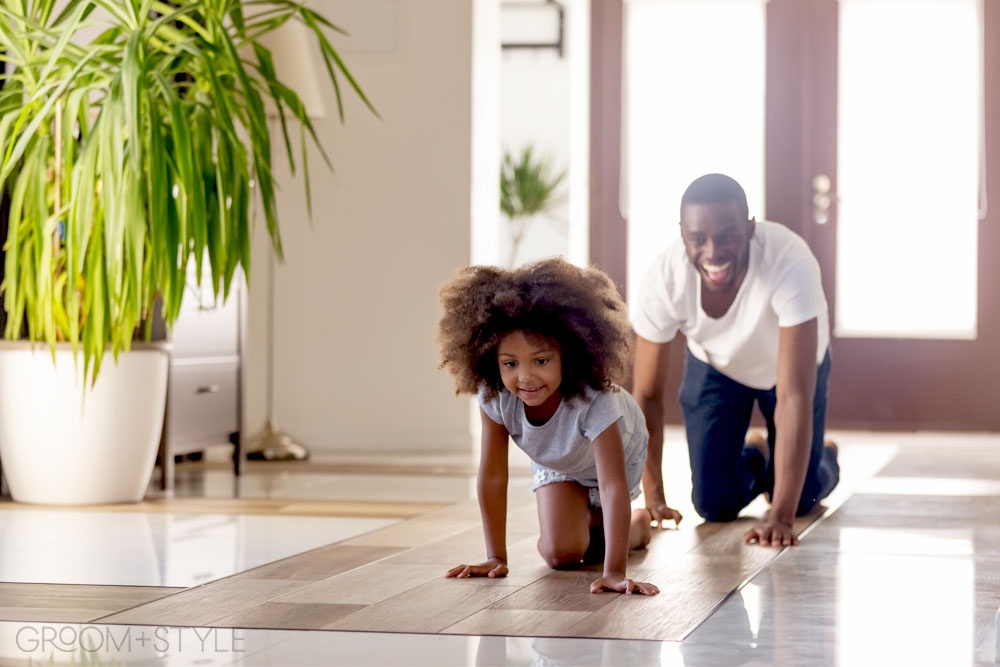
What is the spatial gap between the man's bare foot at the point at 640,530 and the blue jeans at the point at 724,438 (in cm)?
40

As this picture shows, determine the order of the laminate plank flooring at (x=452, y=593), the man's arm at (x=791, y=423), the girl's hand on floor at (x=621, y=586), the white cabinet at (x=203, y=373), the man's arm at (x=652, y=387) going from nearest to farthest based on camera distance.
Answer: the laminate plank flooring at (x=452, y=593)
the girl's hand on floor at (x=621, y=586)
the man's arm at (x=791, y=423)
the man's arm at (x=652, y=387)
the white cabinet at (x=203, y=373)

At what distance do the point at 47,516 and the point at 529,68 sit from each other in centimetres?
433

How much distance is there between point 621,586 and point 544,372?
34 centimetres

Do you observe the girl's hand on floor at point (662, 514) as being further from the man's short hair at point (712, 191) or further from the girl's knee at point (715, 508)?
the man's short hair at point (712, 191)

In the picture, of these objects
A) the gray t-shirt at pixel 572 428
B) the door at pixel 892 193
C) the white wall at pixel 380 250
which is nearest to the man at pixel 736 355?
the gray t-shirt at pixel 572 428

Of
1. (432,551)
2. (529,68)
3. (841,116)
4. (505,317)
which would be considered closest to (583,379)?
(505,317)

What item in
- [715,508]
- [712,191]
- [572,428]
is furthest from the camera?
[715,508]

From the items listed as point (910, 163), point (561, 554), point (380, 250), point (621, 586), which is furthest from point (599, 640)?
point (910, 163)

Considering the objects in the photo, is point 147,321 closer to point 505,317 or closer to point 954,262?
point 505,317

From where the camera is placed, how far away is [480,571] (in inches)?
95.9

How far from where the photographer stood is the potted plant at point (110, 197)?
3.23 metres

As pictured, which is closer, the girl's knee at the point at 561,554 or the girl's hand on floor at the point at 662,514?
the girl's knee at the point at 561,554

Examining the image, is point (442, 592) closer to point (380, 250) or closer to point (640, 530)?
point (640, 530)

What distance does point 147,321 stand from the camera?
11.7 ft
